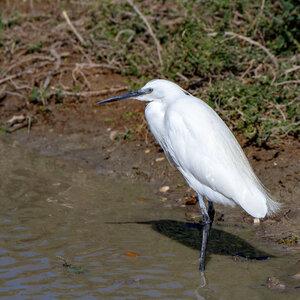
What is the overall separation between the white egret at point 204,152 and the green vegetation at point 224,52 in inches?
57.6

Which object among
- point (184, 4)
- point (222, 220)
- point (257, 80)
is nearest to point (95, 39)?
point (184, 4)

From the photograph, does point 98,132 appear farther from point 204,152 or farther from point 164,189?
point 204,152

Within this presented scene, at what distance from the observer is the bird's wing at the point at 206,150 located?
405 centimetres

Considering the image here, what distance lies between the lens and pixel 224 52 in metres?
6.68

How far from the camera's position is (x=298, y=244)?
4340mm

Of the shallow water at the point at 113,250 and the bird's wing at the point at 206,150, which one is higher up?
the bird's wing at the point at 206,150

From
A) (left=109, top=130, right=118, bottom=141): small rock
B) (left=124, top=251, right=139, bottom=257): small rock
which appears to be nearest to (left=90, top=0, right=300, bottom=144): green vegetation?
(left=109, top=130, right=118, bottom=141): small rock

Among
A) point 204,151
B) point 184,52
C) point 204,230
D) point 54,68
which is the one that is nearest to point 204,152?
point 204,151

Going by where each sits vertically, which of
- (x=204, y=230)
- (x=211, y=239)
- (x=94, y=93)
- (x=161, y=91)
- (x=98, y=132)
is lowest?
(x=98, y=132)

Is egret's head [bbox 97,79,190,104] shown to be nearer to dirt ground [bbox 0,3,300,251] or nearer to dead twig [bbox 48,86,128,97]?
dirt ground [bbox 0,3,300,251]

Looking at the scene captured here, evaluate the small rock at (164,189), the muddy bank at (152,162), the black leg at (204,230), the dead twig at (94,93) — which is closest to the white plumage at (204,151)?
the black leg at (204,230)

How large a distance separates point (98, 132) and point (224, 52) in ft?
5.79

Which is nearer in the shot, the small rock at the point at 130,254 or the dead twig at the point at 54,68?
the small rock at the point at 130,254

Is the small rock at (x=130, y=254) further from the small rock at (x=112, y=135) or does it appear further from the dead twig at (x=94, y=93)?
the dead twig at (x=94, y=93)
